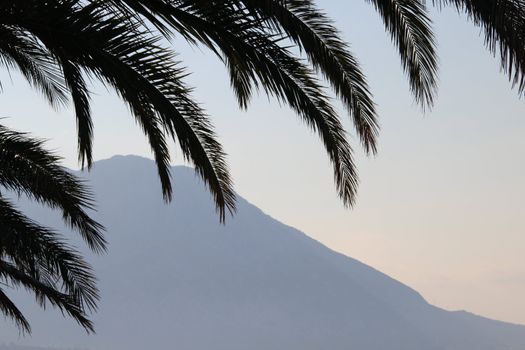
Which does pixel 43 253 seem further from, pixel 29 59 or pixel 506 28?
pixel 506 28

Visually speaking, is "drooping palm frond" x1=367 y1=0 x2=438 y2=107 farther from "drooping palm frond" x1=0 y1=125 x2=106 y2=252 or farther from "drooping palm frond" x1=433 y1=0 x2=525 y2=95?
"drooping palm frond" x1=0 y1=125 x2=106 y2=252

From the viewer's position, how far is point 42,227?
9289 mm

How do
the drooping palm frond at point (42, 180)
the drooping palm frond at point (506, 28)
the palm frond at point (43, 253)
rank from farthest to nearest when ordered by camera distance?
the palm frond at point (43, 253), the drooping palm frond at point (42, 180), the drooping palm frond at point (506, 28)

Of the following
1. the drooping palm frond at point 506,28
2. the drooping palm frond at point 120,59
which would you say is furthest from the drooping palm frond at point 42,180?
the drooping palm frond at point 506,28

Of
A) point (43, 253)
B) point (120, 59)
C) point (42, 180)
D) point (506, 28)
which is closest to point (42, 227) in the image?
point (43, 253)

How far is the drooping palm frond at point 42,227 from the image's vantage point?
8.34 metres

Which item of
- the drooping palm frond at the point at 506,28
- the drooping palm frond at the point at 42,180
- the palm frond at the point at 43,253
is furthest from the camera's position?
the palm frond at the point at 43,253

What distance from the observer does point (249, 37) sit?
5453mm

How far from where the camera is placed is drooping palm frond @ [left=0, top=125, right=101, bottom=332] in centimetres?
834

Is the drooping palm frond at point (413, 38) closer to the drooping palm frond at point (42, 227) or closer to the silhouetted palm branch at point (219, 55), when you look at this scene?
the silhouetted palm branch at point (219, 55)

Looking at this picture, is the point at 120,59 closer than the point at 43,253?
Yes

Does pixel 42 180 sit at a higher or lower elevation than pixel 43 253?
higher

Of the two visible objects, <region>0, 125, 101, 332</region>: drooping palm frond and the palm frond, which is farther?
the palm frond

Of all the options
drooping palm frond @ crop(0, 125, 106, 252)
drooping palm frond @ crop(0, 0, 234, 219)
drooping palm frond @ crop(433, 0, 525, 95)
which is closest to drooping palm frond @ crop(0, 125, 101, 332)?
drooping palm frond @ crop(0, 125, 106, 252)
